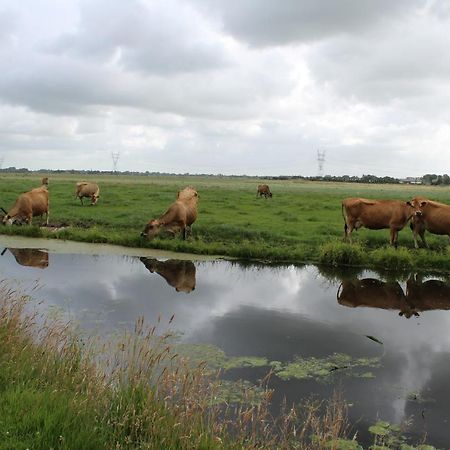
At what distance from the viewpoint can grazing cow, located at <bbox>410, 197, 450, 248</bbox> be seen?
17109 millimetres

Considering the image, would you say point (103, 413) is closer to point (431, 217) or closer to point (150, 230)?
point (150, 230)

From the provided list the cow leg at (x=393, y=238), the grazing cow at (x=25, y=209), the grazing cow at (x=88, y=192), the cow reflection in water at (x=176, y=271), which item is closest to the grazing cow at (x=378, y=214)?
the cow leg at (x=393, y=238)

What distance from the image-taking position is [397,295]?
1183 cm

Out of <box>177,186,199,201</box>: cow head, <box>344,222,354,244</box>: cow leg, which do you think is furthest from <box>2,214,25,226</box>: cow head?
<box>344,222,354,244</box>: cow leg

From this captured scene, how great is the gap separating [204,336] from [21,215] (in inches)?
580

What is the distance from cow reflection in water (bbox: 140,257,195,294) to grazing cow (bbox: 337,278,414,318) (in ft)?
12.4

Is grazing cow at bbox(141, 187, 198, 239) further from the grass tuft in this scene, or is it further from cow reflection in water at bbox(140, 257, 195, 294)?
the grass tuft

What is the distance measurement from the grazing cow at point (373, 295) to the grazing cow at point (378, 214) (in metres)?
4.38

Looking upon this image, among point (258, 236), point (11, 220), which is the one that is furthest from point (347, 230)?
point (11, 220)

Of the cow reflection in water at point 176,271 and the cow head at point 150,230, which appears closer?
the cow reflection in water at point 176,271

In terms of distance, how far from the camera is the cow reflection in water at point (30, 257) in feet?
45.0

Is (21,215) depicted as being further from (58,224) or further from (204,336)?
(204,336)

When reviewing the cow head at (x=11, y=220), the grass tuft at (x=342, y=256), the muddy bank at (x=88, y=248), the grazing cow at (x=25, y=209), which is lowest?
the muddy bank at (x=88, y=248)

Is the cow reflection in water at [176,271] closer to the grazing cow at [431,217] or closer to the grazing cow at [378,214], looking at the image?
the grazing cow at [378,214]
